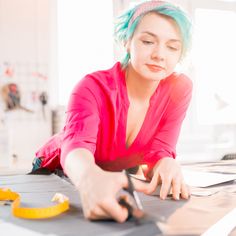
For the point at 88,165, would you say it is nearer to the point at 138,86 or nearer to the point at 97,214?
the point at 97,214

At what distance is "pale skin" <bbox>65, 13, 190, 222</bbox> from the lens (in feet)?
1.78

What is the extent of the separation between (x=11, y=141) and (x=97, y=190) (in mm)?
1780

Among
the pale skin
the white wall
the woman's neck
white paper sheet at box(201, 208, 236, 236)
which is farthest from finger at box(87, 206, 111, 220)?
the white wall

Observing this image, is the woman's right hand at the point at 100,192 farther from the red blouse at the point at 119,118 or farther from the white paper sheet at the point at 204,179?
the white paper sheet at the point at 204,179

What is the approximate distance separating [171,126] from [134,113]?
11cm

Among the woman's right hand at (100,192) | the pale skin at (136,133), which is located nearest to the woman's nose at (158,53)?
the pale skin at (136,133)

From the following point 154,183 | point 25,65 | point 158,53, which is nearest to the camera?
point 154,183

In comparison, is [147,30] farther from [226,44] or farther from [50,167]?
[226,44]

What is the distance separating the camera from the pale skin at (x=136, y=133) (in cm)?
54

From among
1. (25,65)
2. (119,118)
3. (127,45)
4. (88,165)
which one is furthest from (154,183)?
(25,65)

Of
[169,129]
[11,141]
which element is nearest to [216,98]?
[11,141]

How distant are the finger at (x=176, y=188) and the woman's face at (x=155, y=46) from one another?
29 cm

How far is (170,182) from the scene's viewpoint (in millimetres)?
726

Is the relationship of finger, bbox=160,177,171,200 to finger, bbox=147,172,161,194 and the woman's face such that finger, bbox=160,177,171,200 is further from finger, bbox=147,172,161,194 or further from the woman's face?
the woman's face
